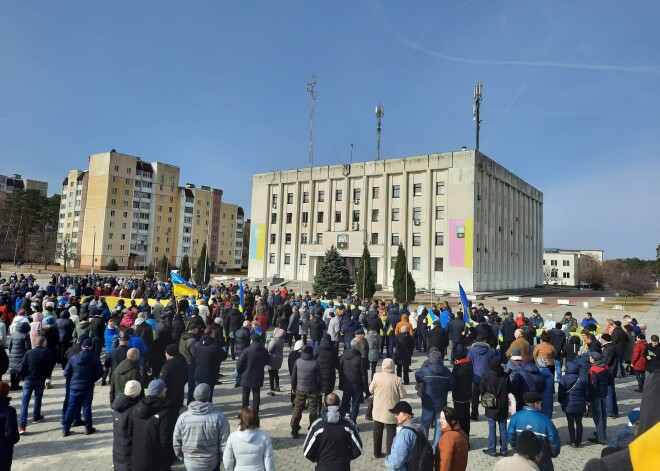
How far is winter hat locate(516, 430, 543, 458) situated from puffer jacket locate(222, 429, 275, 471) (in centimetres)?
268

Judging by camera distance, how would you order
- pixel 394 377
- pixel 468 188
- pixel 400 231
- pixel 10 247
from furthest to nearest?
pixel 10 247 < pixel 400 231 < pixel 468 188 < pixel 394 377

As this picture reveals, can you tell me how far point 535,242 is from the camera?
6562 cm

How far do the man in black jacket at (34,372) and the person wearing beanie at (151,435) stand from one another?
433cm

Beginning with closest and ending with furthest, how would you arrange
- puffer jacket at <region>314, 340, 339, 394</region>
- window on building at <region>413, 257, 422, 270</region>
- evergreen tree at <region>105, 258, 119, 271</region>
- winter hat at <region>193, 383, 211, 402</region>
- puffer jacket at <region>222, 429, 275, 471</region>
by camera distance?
puffer jacket at <region>222, 429, 275, 471</region> → winter hat at <region>193, 383, 211, 402</region> → puffer jacket at <region>314, 340, 339, 394</region> → window on building at <region>413, 257, 422, 270</region> → evergreen tree at <region>105, 258, 119, 271</region>

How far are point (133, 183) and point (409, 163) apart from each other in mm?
59402

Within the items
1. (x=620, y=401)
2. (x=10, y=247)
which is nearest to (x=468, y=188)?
(x=620, y=401)

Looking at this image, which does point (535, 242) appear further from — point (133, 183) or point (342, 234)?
point (133, 183)

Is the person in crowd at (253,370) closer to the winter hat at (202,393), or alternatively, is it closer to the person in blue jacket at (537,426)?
the winter hat at (202,393)

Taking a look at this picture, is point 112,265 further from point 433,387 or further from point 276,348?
point 433,387

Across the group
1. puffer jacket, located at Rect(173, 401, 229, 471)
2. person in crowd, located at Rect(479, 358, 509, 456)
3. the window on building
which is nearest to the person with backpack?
puffer jacket, located at Rect(173, 401, 229, 471)

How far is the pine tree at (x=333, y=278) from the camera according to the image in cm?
3588

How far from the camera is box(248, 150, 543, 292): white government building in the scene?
45.7 metres

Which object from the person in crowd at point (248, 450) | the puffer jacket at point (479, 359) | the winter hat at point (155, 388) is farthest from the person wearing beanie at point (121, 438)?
the puffer jacket at point (479, 359)

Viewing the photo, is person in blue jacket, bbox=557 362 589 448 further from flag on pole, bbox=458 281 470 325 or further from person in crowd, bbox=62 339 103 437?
person in crowd, bbox=62 339 103 437
